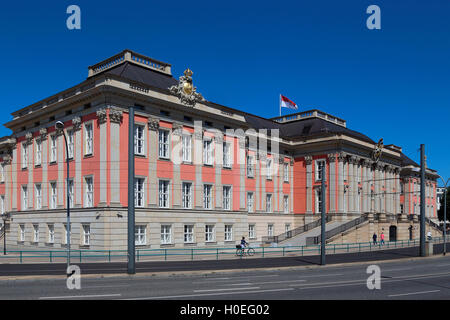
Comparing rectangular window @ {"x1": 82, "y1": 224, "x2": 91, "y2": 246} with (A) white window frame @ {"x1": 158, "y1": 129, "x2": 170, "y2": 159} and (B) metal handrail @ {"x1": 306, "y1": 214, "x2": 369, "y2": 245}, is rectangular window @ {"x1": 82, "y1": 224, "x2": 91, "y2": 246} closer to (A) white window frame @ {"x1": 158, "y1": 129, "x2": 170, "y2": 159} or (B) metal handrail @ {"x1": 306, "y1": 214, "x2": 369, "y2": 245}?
(A) white window frame @ {"x1": 158, "y1": 129, "x2": 170, "y2": 159}

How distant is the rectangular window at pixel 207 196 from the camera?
43.0 meters

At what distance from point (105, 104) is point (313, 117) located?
37370mm

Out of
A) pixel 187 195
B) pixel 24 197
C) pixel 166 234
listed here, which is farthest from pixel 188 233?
pixel 24 197

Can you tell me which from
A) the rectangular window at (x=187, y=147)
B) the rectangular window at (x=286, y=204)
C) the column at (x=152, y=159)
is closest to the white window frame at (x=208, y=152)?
the rectangular window at (x=187, y=147)

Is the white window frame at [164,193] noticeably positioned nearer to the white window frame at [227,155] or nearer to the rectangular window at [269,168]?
the white window frame at [227,155]

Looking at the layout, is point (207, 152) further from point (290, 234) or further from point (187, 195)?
point (290, 234)

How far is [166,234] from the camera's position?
3869cm

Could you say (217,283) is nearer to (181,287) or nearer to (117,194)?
(181,287)

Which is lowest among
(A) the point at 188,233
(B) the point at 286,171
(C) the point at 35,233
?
(C) the point at 35,233

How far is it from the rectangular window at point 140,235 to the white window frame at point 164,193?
2857 mm

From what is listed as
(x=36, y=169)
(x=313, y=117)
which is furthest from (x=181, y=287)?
(x=313, y=117)

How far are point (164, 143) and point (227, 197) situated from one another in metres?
10.2

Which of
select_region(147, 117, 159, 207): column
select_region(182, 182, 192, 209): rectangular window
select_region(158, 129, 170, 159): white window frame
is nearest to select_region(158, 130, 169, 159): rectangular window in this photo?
select_region(158, 129, 170, 159): white window frame

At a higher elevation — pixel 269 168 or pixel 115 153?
pixel 115 153
